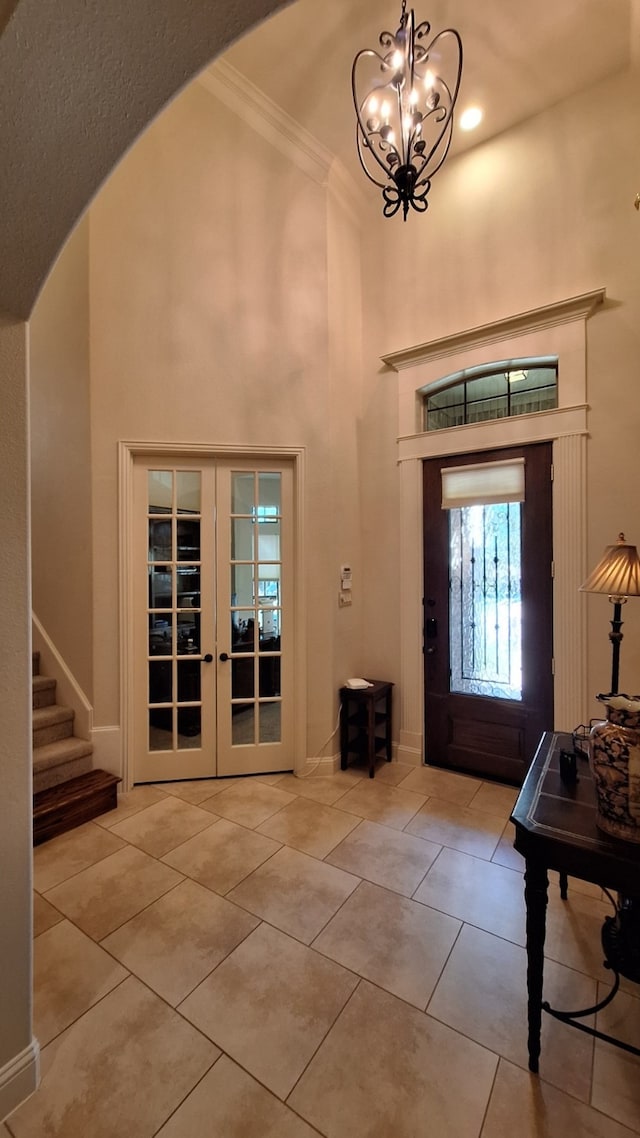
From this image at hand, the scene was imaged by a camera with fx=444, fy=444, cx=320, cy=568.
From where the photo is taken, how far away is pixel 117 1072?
136cm

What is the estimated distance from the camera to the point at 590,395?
2840 mm

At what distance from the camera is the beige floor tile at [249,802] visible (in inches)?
109

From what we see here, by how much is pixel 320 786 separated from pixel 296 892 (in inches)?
41.9

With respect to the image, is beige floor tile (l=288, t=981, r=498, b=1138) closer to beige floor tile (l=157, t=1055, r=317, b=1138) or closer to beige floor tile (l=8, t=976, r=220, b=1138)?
beige floor tile (l=157, t=1055, r=317, b=1138)

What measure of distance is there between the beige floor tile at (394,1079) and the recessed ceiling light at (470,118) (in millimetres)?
5030

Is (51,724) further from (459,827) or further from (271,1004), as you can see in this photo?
(459,827)

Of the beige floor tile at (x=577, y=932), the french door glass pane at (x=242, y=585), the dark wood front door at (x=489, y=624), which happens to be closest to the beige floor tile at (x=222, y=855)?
the beige floor tile at (x=577, y=932)

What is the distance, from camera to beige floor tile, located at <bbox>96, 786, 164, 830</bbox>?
276 cm

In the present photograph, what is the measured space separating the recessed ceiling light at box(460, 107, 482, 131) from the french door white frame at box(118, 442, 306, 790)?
8.46ft

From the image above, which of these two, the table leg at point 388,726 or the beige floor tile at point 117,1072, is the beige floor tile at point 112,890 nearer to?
the beige floor tile at point 117,1072

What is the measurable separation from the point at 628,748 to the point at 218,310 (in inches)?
136

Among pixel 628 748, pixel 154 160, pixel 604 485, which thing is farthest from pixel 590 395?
pixel 154 160

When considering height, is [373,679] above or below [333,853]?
above

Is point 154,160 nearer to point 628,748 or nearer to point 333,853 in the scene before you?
point 628,748
